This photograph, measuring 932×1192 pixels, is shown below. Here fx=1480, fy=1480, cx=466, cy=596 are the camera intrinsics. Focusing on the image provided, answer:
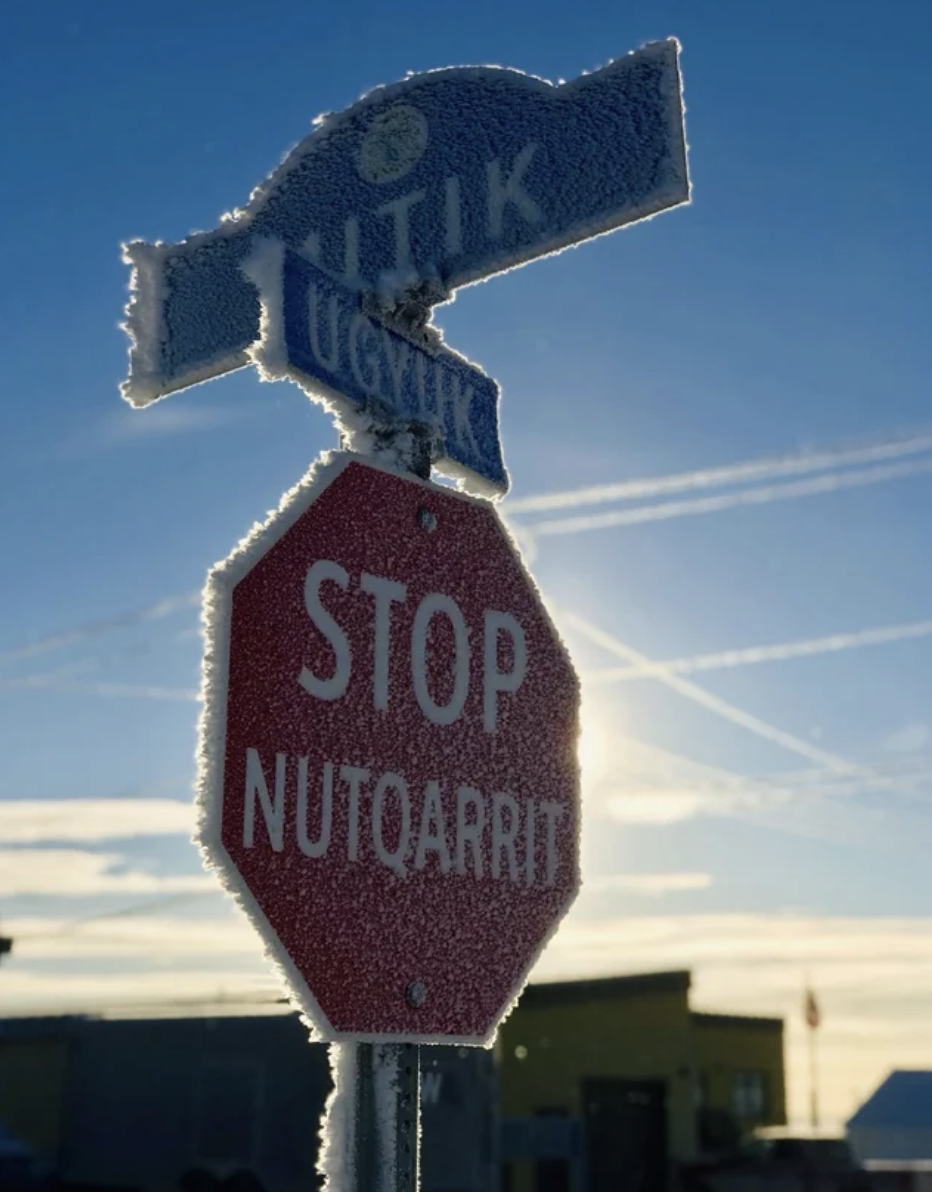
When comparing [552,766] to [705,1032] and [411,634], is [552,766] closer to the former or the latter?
[411,634]

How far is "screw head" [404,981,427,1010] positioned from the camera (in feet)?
6.48

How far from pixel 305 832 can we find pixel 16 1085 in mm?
A: 27819

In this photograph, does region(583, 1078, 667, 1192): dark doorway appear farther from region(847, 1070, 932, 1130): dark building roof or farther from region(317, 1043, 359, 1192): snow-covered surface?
region(317, 1043, 359, 1192): snow-covered surface

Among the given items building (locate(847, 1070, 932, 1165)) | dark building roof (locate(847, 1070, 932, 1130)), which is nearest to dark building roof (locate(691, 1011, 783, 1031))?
building (locate(847, 1070, 932, 1165))

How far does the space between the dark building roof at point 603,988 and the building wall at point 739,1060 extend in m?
5.47

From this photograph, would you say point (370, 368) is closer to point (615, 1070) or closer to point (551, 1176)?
point (551, 1176)

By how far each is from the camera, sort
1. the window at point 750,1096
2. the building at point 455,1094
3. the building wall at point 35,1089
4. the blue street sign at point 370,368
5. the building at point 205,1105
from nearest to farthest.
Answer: the blue street sign at point 370,368 → the building at point 205,1105 → the building at point 455,1094 → the building wall at point 35,1089 → the window at point 750,1096

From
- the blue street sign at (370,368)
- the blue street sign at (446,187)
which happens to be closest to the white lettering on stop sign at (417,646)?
the blue street sign at (370,368)

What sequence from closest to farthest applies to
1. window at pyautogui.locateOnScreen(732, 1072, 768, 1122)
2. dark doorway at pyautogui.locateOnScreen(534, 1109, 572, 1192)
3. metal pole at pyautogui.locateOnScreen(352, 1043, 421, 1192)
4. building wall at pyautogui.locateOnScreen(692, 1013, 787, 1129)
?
metal pole at pyautogui.locateOnScreen(352, 1043, 421, 1192) → dark doorway at pyautogui.locateOnScreen(534, 1109, 572, 1192) → building wall at pyautogui.locateOnScreen(692, 1013, 787, 1129) → window at pyautogui.locateOnScreen(732, 1072, 768, 1122)

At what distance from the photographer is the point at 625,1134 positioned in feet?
102

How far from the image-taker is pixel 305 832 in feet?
6.13

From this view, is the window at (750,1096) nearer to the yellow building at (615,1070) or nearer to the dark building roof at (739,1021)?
the dark building roof at (739,1021)

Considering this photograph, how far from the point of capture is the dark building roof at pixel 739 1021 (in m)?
37.0

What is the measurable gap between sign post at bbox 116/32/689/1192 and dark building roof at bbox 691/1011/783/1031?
3589cm
